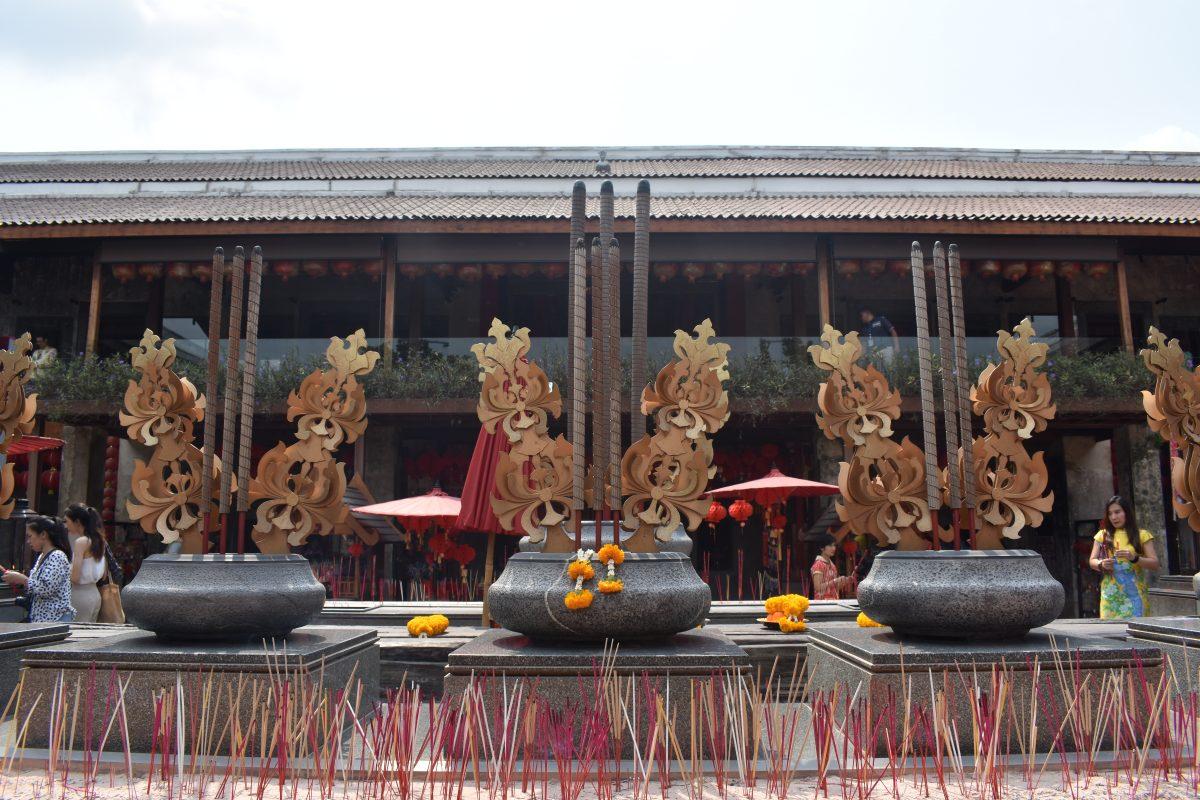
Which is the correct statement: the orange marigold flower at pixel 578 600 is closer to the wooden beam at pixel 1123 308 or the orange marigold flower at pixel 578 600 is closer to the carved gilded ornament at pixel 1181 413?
the carved gilded ornament at pixel 1181 413

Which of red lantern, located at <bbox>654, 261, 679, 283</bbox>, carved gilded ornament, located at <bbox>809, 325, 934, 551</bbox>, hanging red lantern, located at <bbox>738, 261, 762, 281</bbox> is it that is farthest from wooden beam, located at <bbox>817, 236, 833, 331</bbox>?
carved gilded ornament, located at <bbox>809, 325, 934, 551</bbox>

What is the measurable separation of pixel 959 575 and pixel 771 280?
13.6m

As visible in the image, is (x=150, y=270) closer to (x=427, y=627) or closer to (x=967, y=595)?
(x=427, y=627)

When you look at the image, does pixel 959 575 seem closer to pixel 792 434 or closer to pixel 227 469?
pixel 227 469

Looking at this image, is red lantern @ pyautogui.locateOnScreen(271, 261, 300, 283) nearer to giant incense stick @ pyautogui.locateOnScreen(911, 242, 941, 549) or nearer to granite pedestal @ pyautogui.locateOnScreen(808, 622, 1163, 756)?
giant incense stick @ pyautogui.locateOnScreen(911, 242, 941, 549)

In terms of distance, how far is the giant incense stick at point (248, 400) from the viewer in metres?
4.91

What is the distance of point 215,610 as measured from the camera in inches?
173

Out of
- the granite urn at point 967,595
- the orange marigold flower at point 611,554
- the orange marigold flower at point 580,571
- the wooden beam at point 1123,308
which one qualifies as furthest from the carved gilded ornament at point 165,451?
the wooden beam at point 1123,308

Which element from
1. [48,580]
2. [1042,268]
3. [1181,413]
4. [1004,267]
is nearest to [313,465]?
[48,580]

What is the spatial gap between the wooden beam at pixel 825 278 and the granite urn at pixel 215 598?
11959 mm

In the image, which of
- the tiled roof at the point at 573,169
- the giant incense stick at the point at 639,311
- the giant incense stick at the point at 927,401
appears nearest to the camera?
the giant incense stick at the point at 927,401

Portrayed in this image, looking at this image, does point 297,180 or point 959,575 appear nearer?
point 959,575

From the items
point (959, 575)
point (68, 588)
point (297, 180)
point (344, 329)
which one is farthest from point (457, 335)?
point (959, 575)

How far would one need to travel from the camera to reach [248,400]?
515 centimetres
